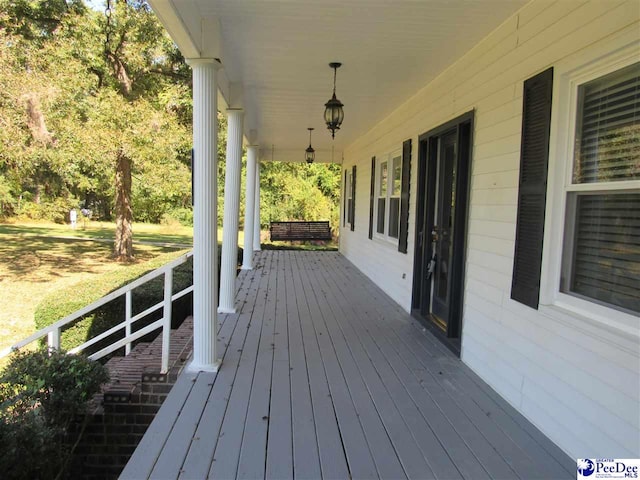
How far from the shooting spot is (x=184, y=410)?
252 cm

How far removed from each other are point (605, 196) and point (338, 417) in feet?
5.92

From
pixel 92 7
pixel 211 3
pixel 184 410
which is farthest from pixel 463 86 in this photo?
pixel 92 7

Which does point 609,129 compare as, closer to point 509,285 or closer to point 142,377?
point 509,285

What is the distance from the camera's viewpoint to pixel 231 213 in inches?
179

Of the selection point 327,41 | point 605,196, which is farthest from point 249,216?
point 605,196

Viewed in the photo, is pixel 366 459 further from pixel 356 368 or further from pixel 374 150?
pixel 374 150

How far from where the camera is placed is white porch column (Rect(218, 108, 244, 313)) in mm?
4531

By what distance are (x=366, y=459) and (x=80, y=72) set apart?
29.8 ft

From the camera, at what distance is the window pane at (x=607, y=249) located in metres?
1.86

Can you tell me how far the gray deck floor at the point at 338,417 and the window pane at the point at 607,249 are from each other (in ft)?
2.81

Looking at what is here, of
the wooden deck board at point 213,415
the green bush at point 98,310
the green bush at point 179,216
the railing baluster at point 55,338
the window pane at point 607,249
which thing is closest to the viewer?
the window pane at point 607,249

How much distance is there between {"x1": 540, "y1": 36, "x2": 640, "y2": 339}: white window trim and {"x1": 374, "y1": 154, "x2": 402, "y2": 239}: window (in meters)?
3.16

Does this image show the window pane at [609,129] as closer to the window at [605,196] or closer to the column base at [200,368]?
the window at [605,196]

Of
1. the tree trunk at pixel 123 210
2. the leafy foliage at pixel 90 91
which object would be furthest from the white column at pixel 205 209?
the tree trunk at pixel 123 210
